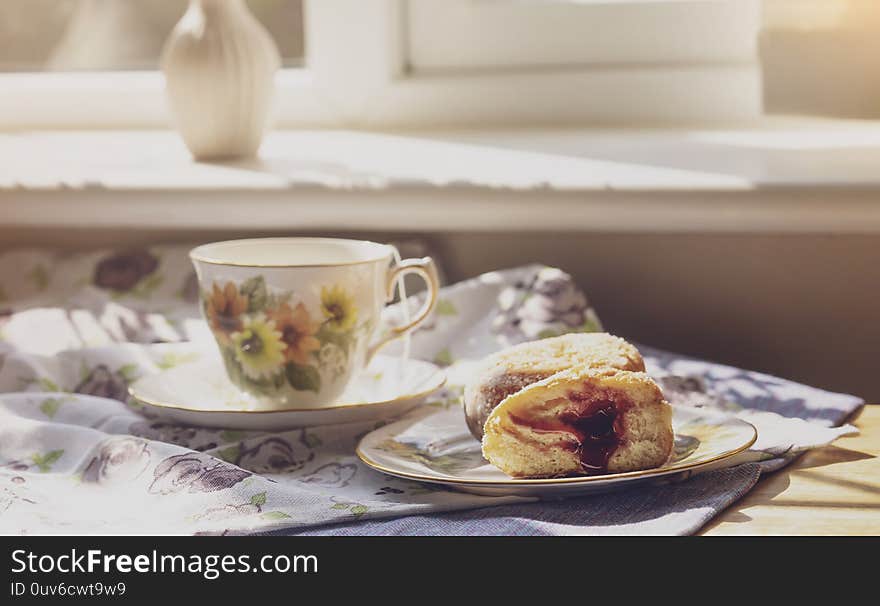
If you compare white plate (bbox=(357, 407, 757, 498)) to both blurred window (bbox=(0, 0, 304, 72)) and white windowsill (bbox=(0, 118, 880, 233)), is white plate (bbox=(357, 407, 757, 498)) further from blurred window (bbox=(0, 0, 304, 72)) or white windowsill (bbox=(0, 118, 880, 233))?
blurred window (bbox=(0, 0, 304, 72))

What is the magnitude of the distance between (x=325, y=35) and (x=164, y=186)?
1.06 ft

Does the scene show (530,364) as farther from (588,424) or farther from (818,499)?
(818,499)

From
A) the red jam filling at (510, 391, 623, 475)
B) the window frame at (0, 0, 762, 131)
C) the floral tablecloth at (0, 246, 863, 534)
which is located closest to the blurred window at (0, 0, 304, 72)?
the window frame at (0, 0, 762, 131)

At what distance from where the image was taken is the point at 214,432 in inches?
30.9

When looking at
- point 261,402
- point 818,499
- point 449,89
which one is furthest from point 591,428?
point 449,89

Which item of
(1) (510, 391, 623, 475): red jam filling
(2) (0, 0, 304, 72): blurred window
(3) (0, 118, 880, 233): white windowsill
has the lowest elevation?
(1) (510, 391, 623, 475): red jam filling

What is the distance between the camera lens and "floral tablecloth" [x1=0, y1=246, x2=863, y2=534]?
0.62 meters

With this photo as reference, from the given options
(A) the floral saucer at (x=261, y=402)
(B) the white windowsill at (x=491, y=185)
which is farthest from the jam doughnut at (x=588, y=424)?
(B) the white windowsill at (x=491, y=185)

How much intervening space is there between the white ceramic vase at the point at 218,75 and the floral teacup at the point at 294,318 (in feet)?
1.13

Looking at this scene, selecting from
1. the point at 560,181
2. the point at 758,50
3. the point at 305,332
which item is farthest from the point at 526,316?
the point at 758,50

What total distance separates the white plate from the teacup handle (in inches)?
2.8

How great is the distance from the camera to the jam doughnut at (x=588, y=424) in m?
0.63

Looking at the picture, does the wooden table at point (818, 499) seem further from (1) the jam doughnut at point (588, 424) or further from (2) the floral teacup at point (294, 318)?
(2) the floral teacup at point (294, 318)

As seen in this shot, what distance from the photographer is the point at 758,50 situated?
1155mm
